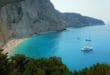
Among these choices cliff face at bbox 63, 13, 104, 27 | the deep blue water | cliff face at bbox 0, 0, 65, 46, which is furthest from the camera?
cliff face at bbox 63, 13, 104, 27

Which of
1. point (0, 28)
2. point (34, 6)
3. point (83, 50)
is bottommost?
point (83, 50)

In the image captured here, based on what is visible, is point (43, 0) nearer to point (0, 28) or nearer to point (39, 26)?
point (39, 26)

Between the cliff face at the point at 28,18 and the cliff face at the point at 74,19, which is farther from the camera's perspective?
the cliff face at the point at 74,19

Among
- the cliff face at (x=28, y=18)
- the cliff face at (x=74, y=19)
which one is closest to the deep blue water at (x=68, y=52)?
the cliff face at (x=28, y=18)

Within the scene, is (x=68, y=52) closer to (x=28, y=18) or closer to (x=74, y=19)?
(x=28, y=18)

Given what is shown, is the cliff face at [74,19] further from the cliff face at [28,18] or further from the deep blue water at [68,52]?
the deep blue water at [68,52]

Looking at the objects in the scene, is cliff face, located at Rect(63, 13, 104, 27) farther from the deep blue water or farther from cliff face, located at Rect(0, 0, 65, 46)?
the deep blue water

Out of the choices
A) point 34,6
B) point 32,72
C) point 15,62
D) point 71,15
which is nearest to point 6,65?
point 15,62

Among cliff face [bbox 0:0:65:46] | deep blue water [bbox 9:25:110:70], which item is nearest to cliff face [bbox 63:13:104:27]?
cliff face [bbox 0:0:65:46]
